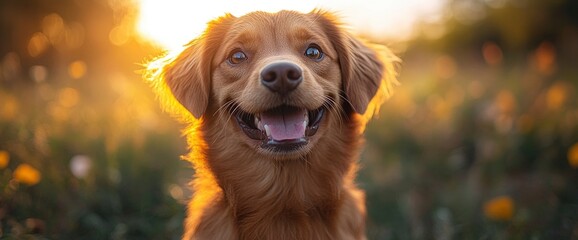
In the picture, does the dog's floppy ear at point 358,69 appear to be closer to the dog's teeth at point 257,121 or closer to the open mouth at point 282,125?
the open mouth at point 282,125

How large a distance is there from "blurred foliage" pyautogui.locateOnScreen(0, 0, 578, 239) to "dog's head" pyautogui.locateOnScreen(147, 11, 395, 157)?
2.86ft

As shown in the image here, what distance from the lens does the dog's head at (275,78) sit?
2.84 m

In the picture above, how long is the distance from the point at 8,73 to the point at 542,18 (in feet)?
31.9

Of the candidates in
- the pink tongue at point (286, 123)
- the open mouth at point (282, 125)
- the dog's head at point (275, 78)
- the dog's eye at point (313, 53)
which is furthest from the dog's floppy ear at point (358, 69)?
the pink tongue at point (286, 123)

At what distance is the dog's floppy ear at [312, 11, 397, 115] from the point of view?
3.30 metres

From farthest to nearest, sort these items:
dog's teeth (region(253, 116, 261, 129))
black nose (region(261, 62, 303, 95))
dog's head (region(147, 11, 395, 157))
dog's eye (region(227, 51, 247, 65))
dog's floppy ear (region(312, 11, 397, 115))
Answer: dog's floppy ear (region(312, 11, 397, 115)) → dog's eye (region(227, 51, 247, 65)) → dog's teeth (region(253, 116, 261, 129)) → dog's head (region(147, 11, 395, 157)) → black nose (region(261, 62, 303, 95))

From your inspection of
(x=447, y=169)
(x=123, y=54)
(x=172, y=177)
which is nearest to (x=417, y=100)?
(x=447, y=169)

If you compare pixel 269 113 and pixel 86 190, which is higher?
pixel 269 113

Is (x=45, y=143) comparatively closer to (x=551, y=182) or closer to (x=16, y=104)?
(x=16, y=104)

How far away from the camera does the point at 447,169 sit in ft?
18.1

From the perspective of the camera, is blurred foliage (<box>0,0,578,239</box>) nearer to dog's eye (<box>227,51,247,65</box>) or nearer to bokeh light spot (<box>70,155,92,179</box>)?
bokeh light spot (<box>70,155,92,179</box>)

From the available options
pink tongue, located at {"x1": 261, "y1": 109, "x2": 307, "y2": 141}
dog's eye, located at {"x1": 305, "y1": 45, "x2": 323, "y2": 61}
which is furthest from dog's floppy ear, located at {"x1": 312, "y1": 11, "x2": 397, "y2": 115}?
pink tongue, located at {"x1": 261, "y1": 109, "x2": 307, "y2": 141}

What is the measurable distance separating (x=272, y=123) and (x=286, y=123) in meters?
0.08

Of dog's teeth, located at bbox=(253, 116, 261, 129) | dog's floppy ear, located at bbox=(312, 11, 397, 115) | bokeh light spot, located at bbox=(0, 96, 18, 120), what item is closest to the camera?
dog's teeth, located at bbox=(253, 116, 261, 129)
